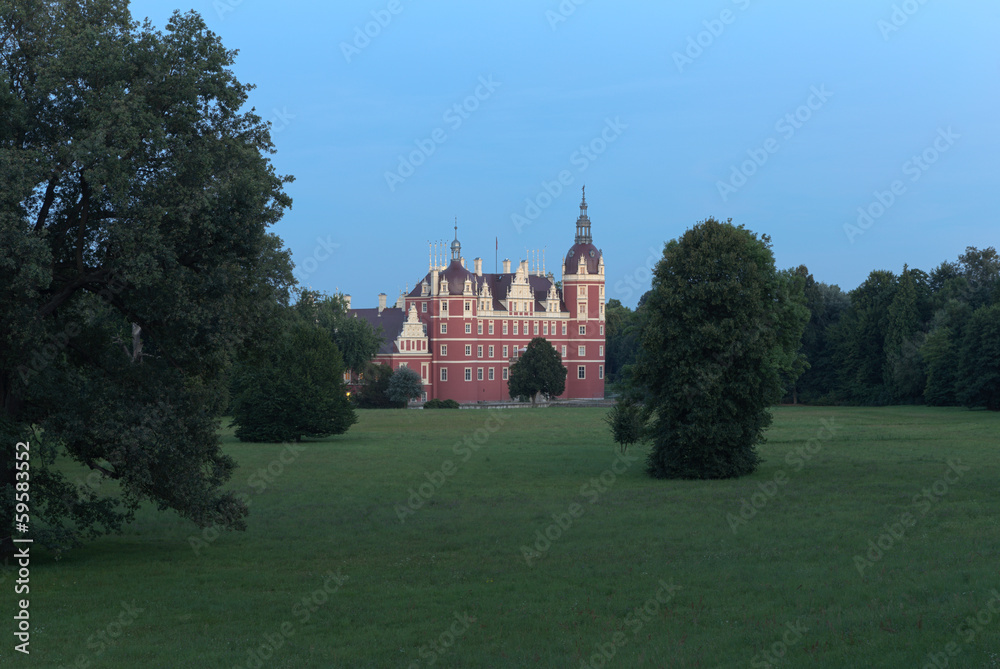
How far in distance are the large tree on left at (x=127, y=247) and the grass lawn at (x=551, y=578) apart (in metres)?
2.30

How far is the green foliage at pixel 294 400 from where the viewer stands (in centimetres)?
5409

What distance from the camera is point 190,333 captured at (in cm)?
Answer: 1762

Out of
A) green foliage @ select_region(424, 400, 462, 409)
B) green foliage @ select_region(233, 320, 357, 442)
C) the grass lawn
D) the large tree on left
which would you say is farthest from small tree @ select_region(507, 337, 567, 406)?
the large tree on left

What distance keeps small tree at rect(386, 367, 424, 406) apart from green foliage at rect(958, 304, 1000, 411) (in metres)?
50.7

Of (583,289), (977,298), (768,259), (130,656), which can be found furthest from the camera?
(583,289)

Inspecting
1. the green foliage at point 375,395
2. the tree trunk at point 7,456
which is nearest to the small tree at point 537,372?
the green foliage at point 375,395

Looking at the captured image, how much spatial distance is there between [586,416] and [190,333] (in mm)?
65328

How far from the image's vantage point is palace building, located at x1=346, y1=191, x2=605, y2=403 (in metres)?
118

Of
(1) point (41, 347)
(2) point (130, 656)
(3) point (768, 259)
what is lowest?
(2) point (130, 656)

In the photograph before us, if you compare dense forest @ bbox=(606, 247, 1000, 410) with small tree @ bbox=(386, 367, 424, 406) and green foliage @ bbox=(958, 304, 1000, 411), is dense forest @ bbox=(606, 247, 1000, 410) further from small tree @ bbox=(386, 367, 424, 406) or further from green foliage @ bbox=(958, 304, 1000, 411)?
small tree @ bbox=(386, 367, 424, 406)

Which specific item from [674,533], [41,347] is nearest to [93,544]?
[41,347]

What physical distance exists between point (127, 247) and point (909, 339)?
9182 centimetres

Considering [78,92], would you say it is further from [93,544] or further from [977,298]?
[977,298]

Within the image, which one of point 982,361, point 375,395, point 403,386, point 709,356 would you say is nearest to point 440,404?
point 403,386
